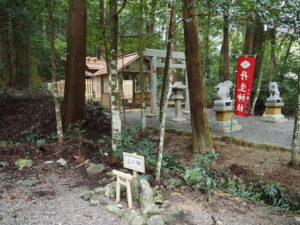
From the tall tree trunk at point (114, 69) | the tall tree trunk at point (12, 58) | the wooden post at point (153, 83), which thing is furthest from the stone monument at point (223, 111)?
the tall tree trunk at point (12, 58)

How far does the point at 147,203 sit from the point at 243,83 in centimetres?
400

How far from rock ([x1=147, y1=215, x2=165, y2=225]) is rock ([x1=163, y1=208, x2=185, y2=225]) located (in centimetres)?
9

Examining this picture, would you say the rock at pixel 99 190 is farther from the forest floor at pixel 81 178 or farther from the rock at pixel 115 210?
the rock at pixel 115 210

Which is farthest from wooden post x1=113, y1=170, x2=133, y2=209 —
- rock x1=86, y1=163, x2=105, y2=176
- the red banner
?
the red banner

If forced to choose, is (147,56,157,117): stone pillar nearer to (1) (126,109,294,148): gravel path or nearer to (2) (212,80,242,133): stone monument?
(1) (126,109,294,148): gravel path

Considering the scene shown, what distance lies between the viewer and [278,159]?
4527 mm

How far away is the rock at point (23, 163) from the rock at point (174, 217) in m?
2.88

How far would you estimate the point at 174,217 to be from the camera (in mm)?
2572

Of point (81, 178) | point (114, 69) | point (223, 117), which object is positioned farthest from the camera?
point (223, 117)

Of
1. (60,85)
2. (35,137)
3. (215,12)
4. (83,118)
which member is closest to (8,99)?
(35,137)

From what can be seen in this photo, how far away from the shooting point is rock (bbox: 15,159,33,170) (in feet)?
13.2

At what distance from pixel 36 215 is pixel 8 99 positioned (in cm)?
624

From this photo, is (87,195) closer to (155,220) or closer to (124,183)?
(124,183)

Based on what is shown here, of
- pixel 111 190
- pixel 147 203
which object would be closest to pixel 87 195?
pixel 111 190
